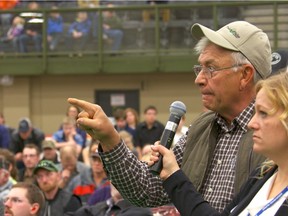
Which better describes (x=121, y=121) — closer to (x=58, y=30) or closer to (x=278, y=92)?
(x=58, y=30)

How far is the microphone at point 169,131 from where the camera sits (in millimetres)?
3238

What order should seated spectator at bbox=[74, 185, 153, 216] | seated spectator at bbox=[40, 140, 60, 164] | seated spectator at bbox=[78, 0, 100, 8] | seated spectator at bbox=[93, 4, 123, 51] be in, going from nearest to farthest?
seated spectator at bbox=[74, 185, 153, 216], seated spectator at bbox=[40, 140, 60, 164], seated spectator at bbox=[93, 4, 123, 51], seated spectator at bbox=[78, 0, 100, 8]

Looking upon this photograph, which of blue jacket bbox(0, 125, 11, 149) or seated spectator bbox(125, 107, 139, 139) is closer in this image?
seated spectator bbox(125, 107, 139, 139)

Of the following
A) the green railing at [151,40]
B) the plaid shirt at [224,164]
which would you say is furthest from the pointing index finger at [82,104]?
the green railing at [151,40]

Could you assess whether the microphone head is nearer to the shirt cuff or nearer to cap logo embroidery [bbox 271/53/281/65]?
the shirt cuff

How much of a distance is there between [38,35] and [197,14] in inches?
143

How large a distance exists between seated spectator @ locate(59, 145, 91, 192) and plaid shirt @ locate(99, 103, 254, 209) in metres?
6.00

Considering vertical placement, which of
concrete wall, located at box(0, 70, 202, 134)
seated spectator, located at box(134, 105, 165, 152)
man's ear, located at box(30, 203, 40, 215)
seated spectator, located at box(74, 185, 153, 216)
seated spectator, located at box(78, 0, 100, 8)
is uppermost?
man's ear, located at box(30, 203, 40, 215)

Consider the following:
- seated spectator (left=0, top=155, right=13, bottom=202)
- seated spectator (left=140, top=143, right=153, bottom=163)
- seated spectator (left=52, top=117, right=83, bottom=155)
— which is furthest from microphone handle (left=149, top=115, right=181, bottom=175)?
seated spectator (left=52, top=117, right=83, bottom=155)

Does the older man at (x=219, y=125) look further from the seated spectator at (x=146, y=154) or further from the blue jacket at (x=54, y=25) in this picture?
the blue jacket at (x=54, y=25)

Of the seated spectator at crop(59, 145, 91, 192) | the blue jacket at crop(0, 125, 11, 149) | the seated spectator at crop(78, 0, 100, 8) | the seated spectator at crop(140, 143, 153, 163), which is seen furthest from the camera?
the seated spectator at crop(78, 0, 100, 8)

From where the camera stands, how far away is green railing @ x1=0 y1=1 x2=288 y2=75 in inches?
702

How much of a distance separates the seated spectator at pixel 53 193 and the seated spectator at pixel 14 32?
10.6 metres

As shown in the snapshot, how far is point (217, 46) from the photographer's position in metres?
3.50
